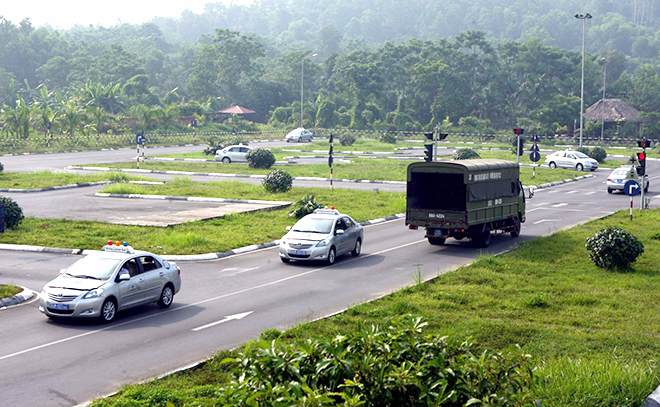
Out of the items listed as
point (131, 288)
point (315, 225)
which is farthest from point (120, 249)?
point (315, 225)

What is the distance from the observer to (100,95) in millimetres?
96562

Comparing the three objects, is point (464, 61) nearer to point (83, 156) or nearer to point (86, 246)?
point (83, 156)

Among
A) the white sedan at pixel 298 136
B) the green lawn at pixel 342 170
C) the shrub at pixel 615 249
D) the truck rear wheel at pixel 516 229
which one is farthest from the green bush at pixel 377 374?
the white sedan at pixel 298 136

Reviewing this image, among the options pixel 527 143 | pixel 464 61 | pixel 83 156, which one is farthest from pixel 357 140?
pixel 83 156

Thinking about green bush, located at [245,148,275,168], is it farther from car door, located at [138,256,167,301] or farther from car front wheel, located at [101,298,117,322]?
car front wheel, located at [101,298,117,322]

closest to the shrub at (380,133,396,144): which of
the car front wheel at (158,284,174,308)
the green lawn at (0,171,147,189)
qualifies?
the green lawn at (0,171,147,189)

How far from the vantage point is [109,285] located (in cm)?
1791

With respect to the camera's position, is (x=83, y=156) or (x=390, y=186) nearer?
(x=390, y=186)

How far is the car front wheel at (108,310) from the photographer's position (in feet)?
57.9

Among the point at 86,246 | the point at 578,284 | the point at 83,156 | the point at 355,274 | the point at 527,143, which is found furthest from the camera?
the point at 527,143

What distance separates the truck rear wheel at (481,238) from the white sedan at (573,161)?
37780 millimetres

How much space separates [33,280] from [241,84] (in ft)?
359

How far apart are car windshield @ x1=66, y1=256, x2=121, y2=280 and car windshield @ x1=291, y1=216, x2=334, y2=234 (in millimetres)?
8430

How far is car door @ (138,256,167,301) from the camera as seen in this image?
62.1 ft
